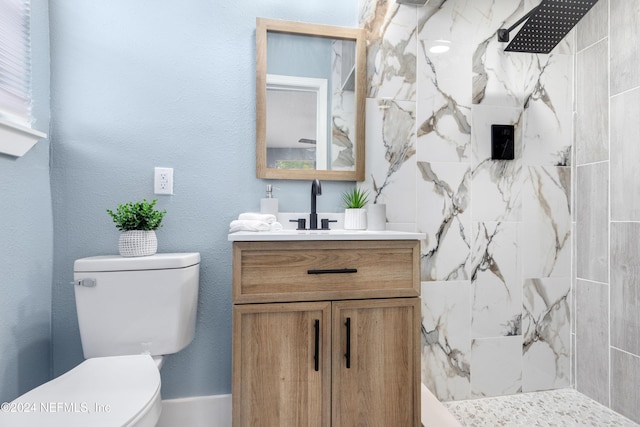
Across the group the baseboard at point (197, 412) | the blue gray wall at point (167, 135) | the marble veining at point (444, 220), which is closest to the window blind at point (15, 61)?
the blue gray wall at point (167, 135)

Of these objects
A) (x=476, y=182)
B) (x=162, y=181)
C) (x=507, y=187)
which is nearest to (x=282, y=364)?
(x=162, y=181)

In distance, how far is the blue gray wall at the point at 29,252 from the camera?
1.20 metres

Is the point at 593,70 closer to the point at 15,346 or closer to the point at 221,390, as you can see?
the point at 221,390

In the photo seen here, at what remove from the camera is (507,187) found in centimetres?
171

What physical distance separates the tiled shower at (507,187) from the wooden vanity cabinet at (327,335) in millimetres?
501

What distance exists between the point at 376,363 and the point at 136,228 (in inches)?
42.7

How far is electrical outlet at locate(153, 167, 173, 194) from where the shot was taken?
1.53 metres

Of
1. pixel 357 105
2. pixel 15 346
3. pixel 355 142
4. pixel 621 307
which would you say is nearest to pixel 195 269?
pixel 15 346

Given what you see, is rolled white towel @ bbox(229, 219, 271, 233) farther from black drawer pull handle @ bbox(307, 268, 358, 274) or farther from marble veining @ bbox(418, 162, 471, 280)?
marble veining @ bbox(418, 162, 471, 280)

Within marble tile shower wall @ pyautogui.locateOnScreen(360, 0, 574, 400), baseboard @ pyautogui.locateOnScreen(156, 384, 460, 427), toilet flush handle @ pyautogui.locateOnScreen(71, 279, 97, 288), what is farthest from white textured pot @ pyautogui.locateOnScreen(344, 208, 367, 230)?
toilet flush handle @ pyautogui.locateOnScreen(71, 279, 97, 288)

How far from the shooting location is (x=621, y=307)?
1533mm

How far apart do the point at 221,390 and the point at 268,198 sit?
0.94 m

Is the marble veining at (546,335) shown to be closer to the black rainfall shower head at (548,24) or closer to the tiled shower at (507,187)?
the tiled shower at (507,187)

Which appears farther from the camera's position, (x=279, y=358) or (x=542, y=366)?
(x=542, y=366)
